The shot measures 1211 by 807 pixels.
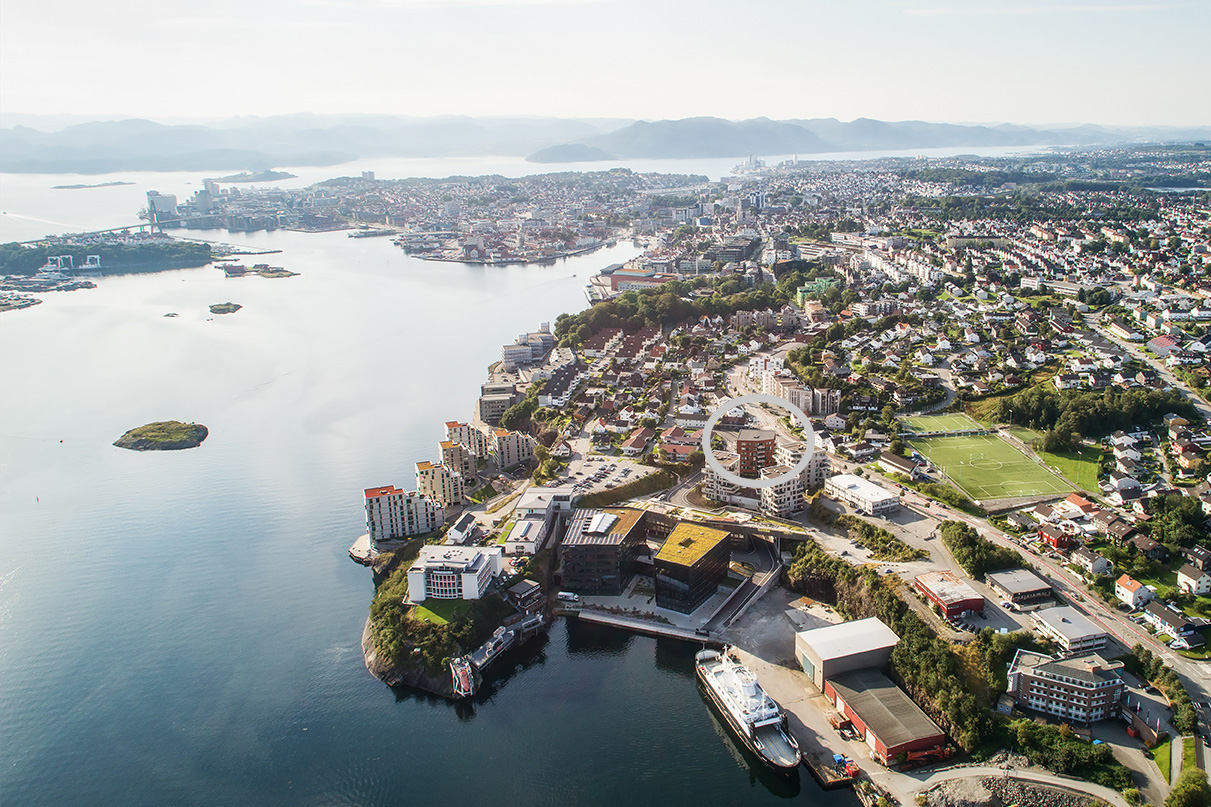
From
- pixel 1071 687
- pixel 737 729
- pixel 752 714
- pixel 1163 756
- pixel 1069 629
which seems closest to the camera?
pixel 1163 756

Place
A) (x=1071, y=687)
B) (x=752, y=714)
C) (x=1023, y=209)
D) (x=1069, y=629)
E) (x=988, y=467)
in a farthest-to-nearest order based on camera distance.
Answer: (x=1023, y=209)
(x=988, y=467)
(x=1069, y=629)
(x=752, y=714)
(x=1071, y=687)

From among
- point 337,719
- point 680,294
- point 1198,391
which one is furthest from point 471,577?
point 680,294

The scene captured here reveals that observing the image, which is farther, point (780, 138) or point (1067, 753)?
point (780, 138)

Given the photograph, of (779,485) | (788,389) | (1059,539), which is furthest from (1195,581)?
(788,389)

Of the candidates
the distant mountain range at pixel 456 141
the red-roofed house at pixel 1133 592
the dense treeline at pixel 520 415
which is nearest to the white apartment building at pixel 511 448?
the dense treeline at pixel 520 415

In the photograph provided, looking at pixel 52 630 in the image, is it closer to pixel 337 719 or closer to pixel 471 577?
pixel 337 719

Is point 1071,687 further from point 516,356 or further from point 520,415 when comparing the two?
point 516,356

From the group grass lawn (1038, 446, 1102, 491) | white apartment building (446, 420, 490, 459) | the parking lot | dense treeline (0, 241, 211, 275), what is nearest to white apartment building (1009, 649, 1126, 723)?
grass lawn (1038, 446, 1102, 491)
